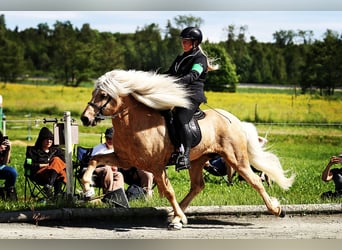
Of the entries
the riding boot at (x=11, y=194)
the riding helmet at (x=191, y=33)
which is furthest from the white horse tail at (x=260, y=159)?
the riding boot at (x=11, y=194)

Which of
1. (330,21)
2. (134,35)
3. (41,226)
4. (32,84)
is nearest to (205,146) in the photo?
(41,226)

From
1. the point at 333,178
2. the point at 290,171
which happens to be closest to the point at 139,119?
the point at 333,178

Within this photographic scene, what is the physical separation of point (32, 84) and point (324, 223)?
46.9ft

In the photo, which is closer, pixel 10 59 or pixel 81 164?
pixel 81 164

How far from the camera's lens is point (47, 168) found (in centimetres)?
898

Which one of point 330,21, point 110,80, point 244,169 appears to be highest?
point 330,21

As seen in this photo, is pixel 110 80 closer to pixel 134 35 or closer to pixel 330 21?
pixel 330 21

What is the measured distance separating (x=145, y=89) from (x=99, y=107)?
21.3 inches

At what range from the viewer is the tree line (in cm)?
1888

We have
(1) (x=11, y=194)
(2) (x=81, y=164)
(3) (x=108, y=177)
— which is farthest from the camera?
(2) (x=81, y=164)

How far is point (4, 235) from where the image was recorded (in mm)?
7008

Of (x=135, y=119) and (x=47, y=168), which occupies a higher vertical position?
(x=135, y=119)

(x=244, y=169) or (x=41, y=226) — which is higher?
(x=244, y=169)

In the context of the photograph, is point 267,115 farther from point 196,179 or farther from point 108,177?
point 196,179
